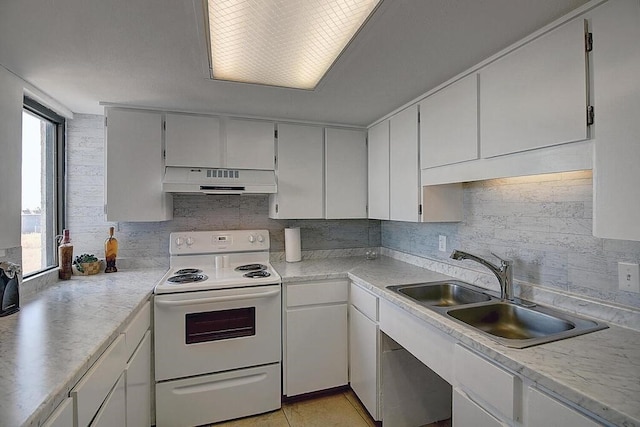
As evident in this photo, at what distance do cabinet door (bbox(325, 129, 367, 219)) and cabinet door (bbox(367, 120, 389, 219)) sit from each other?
2.9 inches

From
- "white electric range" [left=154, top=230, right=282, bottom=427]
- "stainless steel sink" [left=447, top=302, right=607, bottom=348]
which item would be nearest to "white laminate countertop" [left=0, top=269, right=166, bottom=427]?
"white electric range" [left=154, top=230, right=282, bottom=427]

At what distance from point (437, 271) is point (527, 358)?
1288mm

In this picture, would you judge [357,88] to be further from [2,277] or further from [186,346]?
[2,277]

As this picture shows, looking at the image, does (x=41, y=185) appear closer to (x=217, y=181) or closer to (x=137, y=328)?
(x=217, y=181)

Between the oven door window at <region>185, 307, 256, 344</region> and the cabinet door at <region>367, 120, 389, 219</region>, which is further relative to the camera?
the cabinet door at <region>367, 120, 389, 219</region>

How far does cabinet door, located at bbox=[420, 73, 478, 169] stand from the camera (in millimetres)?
1587

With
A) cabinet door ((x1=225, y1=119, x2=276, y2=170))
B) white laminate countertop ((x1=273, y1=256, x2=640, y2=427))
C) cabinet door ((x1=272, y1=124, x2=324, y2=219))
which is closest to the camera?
white laminate countertop ((x1=273, y1=256, x2=640, y2=427))

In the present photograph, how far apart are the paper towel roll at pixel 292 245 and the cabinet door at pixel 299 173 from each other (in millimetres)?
188

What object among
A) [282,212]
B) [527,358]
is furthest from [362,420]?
[282,212]

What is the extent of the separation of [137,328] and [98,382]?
527 millimetres

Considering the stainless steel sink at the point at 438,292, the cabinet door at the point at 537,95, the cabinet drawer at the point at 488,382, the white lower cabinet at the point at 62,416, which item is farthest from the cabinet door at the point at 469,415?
the white lower cabinet at the point at 62,416

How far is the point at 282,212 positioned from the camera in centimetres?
254

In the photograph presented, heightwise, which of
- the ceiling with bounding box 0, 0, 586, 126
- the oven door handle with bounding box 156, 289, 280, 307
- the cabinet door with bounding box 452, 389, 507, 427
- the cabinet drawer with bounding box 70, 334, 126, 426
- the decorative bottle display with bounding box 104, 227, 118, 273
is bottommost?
the cabinet door with bounding box 452, 389, 507, 427

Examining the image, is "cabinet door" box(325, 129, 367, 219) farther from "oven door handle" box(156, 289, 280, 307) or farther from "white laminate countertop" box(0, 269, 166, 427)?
"white laminate countertop" box(0, 269, 166, 427)
